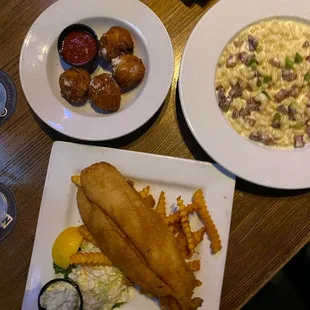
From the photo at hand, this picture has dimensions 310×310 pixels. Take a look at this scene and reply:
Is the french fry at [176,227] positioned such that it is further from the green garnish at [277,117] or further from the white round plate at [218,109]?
the green garnish at [277,117]

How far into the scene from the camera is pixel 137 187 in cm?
153

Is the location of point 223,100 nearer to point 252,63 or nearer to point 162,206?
point 252,63

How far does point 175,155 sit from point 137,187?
0.57ft

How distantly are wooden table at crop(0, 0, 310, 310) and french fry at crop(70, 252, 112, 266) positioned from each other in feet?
0.66

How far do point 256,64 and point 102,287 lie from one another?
926 mm

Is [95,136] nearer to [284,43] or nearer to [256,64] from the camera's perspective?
[256,64]

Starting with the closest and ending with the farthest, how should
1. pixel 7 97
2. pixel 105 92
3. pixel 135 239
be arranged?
pixel 135 239, pixel 105 92, pixel 7 97

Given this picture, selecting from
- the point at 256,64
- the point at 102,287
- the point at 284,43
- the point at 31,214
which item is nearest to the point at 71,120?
the point at 31,214

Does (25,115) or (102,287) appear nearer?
(102,287)

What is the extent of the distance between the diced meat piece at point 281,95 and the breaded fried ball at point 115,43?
0.53 meters

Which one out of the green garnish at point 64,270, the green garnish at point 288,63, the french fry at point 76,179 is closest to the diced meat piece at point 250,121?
the green garnish at point 288,63

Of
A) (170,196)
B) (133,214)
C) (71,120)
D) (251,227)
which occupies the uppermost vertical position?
(71,120)

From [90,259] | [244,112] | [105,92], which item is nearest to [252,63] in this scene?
[244,112]

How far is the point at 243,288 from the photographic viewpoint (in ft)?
4.86
